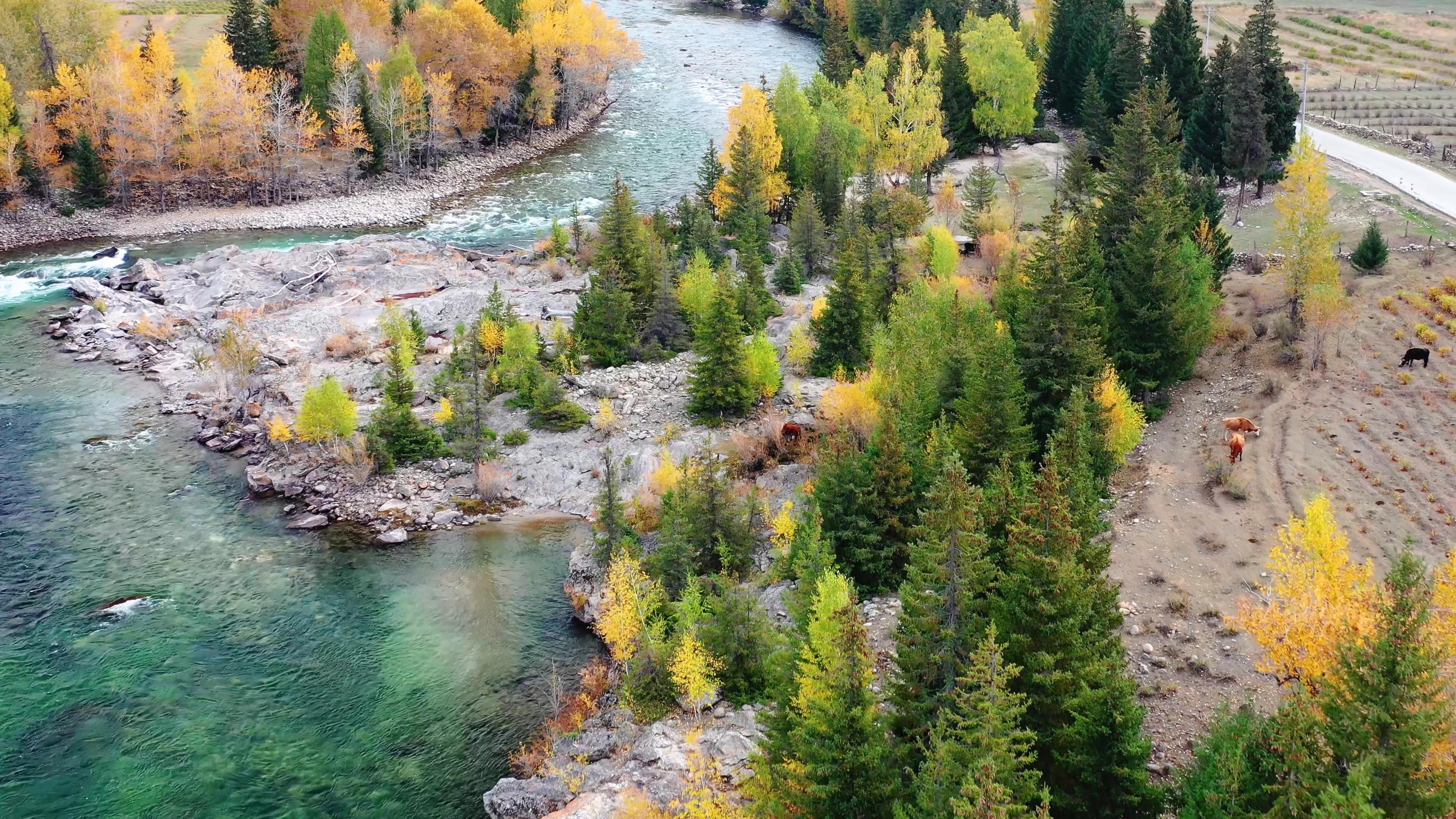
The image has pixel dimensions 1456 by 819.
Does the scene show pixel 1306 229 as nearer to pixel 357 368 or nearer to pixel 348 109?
pixel 357 368

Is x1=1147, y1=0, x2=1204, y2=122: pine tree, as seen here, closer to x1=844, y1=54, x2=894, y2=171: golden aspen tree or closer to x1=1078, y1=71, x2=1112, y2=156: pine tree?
x1=1078, y1=71, x2=1112, y2=156: pine tree

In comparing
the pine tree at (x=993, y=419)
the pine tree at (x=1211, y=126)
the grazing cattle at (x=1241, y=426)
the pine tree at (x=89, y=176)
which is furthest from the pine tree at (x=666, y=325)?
the pine tree at (x=89, y=176)

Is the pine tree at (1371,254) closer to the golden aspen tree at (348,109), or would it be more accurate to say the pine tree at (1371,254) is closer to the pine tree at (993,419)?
the pine tree at (993,419)

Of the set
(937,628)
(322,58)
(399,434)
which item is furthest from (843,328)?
(322,58)

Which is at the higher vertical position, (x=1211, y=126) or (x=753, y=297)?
(x=1211, y=126)

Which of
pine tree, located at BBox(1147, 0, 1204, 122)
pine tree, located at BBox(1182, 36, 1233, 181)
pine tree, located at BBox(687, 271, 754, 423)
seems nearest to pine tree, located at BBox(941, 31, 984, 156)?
pine tree, located at BBox(1147, 0, 1204, 122)
